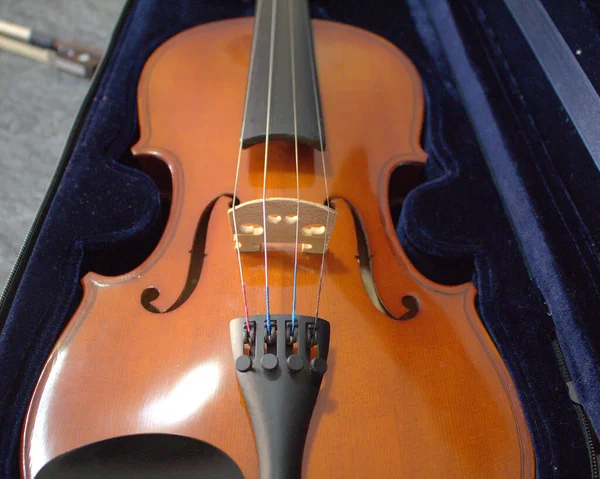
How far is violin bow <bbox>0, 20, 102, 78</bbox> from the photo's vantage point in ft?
5.53

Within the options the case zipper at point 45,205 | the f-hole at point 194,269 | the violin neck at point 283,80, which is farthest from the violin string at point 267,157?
the case zipper at point 45,205

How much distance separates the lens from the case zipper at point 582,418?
2.80 feet

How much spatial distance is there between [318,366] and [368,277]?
9.8 inches

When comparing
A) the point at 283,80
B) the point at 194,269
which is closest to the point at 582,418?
the point at 194,269

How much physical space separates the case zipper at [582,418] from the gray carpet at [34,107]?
1.34 metres

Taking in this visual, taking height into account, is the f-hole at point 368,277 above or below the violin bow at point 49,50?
below

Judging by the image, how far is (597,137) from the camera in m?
1.03

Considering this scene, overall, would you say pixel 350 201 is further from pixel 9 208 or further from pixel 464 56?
pixel 9 208

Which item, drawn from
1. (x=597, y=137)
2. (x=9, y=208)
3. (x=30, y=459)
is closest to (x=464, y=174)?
(x=597, y=137)

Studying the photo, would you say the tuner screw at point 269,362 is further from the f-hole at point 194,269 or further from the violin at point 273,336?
the f-hole at point 194,269

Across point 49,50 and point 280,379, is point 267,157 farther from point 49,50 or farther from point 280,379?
point 49,50

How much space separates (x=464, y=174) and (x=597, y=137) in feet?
0.92

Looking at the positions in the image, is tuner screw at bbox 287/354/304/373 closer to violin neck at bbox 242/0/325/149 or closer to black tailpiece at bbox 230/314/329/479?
black tailpiece at bbox 230/314/329/479

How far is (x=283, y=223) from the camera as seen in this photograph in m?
0.83
